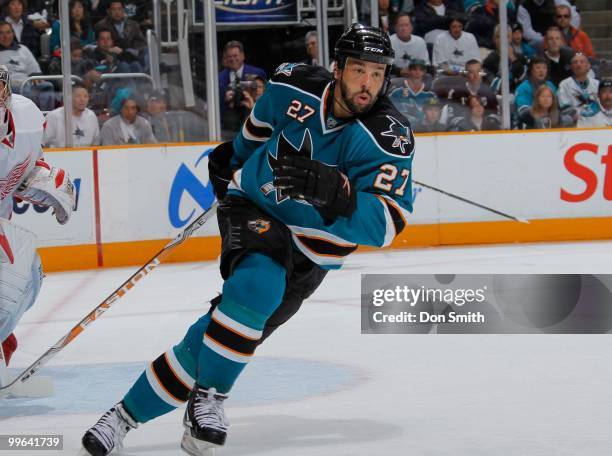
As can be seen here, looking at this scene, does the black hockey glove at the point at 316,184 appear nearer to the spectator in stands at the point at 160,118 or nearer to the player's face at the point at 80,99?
the player's face at the point at 80,99

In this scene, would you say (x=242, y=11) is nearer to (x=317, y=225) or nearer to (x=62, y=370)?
(x=62, y=370)

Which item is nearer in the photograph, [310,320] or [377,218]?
[377,218]

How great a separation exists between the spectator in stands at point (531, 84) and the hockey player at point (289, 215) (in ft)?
16.2

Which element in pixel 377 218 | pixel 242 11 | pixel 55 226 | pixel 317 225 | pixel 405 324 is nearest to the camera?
pixel 377 218

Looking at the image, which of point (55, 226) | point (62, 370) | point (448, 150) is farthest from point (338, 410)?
point (448, 150)

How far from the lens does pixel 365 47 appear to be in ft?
8.55

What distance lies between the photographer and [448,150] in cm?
740

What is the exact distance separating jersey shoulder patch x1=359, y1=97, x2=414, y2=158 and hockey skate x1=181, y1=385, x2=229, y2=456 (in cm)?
67

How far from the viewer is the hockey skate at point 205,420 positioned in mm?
2500

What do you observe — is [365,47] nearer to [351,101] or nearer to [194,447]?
[351,101]

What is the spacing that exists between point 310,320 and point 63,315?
120cm

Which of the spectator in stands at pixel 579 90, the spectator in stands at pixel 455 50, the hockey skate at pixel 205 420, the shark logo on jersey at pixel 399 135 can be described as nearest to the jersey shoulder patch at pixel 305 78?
the shark logo on jersey at pixel 399 135

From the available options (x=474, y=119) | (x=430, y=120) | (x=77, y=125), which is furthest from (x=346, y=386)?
(x=474, y=119)

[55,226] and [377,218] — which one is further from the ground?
[377,218]
